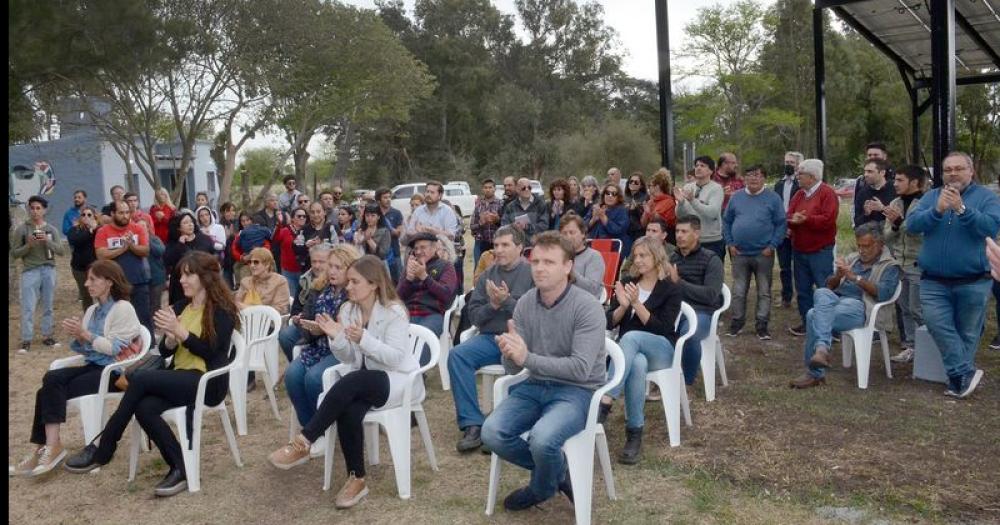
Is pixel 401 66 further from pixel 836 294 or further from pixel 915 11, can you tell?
pixel 836 294

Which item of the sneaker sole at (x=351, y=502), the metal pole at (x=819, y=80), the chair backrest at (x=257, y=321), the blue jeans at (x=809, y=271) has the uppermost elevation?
the metal pole at (x=819, y=80)

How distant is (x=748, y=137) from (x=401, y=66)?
17.4 m

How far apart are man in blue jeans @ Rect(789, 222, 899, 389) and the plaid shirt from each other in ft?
12.9

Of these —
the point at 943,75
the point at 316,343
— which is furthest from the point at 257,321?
the point at 943,75

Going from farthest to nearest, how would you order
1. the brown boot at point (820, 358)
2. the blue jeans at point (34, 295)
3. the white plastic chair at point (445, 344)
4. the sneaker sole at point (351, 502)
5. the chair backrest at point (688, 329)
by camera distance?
the blue jeans at point (34, 295), the white plastic chair at point (445, 344), the brown boot at point (820, 358), the chair backrest at point (688, 329), the sneaker sole at point (351, 502)

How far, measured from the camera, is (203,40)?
19156 millimetres

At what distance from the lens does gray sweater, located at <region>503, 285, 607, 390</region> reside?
3586mm

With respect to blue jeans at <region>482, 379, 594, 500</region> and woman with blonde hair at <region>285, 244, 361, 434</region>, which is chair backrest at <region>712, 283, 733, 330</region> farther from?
woman with blonde hair at <region>285, 244, 361, 434</region>

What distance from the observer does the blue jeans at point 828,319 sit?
561 cm

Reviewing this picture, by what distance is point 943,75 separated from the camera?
686 centimetres

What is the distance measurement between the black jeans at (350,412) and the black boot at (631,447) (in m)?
1.36

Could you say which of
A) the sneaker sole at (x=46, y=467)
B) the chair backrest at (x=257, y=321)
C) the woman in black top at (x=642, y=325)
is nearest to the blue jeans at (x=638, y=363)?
→ the woman in black top at (x=642, y=325)

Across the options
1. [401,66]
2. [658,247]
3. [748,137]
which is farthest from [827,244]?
[748,137]

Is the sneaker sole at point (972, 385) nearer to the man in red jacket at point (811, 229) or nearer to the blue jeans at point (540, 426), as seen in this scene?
the man in red jacket at point (811, 229)
